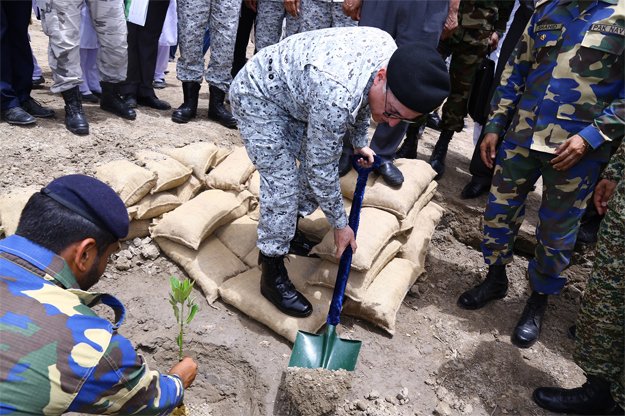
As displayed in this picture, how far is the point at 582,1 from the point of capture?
A: 245 cm

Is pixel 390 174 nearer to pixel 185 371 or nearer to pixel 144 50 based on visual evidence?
pixel 185 371

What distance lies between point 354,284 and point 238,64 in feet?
9.36

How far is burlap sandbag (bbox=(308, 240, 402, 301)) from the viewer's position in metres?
2.82

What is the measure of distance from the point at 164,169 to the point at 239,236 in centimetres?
64

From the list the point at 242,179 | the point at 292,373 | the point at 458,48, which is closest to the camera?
the point at 292,373

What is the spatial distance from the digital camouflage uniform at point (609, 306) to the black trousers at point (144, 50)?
3541mm

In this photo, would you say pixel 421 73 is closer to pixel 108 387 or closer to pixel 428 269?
pixel 108 387

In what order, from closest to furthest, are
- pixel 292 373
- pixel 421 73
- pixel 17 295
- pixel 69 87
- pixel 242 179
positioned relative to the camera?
pixel 17 295, pixel 421 73, pixel 292 373, pixel 242 179, pixel 69 87

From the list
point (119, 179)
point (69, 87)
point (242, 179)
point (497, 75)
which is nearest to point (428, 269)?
point (242, 179)

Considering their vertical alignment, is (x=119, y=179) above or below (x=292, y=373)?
above

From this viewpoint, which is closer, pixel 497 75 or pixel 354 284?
pixel 354 284

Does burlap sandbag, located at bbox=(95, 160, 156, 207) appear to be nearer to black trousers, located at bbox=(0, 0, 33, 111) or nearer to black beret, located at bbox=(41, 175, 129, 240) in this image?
black trousers, located at bbox=(0, 0, 33, 111)

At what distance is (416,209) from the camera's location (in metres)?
3.46

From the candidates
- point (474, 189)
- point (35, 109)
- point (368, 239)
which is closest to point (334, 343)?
point (368, 239)
